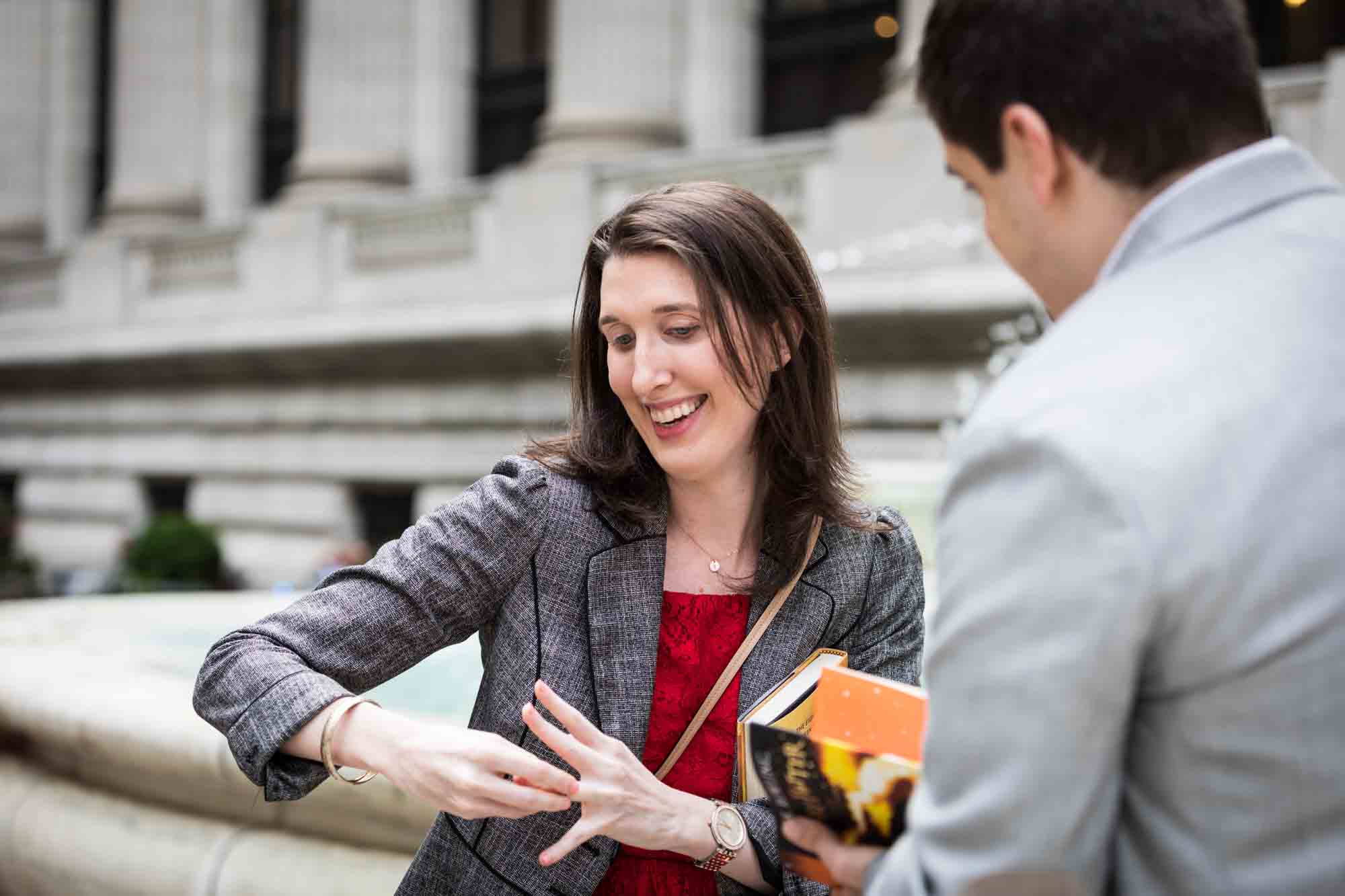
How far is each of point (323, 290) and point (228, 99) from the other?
457 centimetres

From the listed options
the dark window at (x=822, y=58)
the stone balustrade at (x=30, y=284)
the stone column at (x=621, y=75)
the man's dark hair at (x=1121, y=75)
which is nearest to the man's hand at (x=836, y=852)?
the man's dark hair at (x=1121, y=75)

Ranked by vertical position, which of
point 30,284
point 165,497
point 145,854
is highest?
point 30,284

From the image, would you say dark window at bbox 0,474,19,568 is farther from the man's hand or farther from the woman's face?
the man's hand

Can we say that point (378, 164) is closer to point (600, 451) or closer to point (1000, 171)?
point (600, 451)

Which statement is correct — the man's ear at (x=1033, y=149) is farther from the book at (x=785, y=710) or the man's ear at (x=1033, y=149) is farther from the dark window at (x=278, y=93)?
the dark window at (x=278, y=93)

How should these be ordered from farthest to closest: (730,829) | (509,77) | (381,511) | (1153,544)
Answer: (509,77) < (381,511) < (730,829) < (1153,544)

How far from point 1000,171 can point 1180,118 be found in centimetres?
17

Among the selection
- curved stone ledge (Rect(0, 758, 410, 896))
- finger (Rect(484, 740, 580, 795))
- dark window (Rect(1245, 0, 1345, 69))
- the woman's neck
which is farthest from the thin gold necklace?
dark window (Rect(1245, 0, 1345, 69))

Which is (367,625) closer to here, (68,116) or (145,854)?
(145,854)

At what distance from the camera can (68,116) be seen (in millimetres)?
20281

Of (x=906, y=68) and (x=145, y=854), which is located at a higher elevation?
(x=906, y=68)

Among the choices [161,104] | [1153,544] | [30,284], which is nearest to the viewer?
[1153,544]

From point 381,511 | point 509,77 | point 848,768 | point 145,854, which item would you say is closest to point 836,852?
point 848,768

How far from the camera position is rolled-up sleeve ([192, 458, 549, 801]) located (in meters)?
1.92
